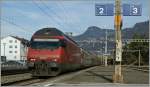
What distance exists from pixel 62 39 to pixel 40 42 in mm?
1653

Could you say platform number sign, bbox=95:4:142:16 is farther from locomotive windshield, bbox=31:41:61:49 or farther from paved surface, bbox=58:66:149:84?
locomotive windshield, bbox=31:41:61:49

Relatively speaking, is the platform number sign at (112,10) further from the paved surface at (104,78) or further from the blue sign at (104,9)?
the paved surface at (104,78)

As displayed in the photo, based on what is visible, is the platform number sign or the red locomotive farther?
the red locomotive

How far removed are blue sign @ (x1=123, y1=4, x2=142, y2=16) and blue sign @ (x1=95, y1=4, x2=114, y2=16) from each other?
73 cm

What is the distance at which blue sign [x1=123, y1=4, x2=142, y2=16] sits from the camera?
73.9ft

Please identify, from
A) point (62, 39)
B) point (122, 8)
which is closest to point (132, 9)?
point (122, 8)

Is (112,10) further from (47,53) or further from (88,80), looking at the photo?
(47,53)

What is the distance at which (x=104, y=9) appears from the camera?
22.8 metres

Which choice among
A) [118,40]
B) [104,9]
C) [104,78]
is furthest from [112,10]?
[104,78]

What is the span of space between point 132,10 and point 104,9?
1582mm

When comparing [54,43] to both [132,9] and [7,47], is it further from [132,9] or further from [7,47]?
[7,47]

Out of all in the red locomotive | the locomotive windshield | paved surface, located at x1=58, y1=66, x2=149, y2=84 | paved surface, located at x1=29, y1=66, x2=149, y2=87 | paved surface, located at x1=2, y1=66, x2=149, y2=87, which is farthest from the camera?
the locomotive windshield

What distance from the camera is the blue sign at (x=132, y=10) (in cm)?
2253

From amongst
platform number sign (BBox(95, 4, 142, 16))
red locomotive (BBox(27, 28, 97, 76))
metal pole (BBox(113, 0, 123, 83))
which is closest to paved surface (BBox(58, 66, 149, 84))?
metal pole (BBox(113, 0, 123, 83))
